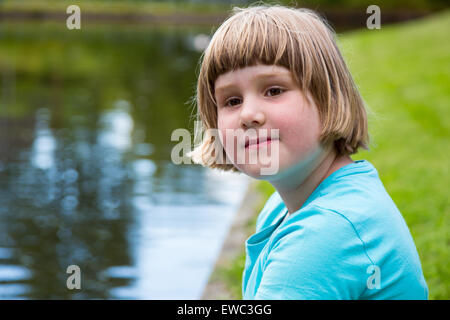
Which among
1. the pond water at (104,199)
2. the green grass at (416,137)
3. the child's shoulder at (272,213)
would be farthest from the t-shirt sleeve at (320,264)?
the pond water at (104,199)

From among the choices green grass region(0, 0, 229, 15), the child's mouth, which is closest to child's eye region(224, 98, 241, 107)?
the child's mouth

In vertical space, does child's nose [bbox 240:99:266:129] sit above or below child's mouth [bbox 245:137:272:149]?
above

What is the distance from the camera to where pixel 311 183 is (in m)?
1.65

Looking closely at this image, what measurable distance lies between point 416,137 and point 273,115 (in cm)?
618

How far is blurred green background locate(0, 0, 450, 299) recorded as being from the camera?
180 inches

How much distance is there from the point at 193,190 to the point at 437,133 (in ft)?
9.49

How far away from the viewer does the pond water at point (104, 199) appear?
15.4 ft

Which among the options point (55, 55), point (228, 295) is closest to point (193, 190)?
point (228, 295)

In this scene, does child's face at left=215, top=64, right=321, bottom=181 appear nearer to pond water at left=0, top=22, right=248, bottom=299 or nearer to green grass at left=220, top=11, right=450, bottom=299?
green grass at left=220, top=11, right=450, bottom=299

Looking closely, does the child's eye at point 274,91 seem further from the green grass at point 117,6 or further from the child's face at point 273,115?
the green grass at point 117,6

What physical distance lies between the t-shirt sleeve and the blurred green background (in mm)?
750

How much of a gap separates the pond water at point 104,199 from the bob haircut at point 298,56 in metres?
0.91

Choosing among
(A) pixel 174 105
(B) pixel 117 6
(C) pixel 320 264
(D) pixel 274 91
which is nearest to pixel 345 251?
(C) pixel 320 264
